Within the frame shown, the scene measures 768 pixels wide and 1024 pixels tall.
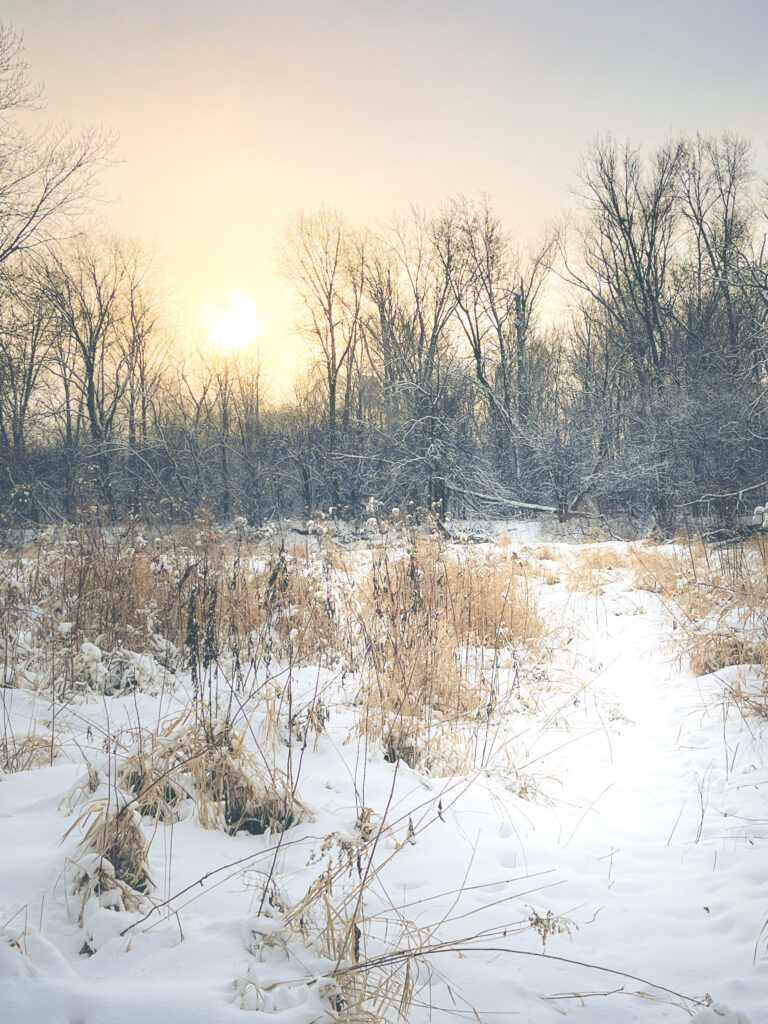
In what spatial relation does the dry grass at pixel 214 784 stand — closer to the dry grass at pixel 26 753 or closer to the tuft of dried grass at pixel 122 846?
the tuft of dried grass at pixel 122 846

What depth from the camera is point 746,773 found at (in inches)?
115

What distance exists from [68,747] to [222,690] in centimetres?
105

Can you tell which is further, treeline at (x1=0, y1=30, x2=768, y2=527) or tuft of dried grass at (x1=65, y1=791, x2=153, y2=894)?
treeline at (x1=0, y1=30, x2=768, y2=527)

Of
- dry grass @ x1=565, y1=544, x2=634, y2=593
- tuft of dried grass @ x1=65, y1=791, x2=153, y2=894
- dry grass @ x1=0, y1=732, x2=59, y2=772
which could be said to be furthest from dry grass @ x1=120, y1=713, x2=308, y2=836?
dry grass @ x1=565, y1=544, x2=634, y2=593

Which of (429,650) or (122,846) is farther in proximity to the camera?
(429,650)

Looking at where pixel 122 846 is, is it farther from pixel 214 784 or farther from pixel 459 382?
pixel 459 382

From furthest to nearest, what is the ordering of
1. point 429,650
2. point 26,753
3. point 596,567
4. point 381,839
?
point 596,567, point 429,650, point 26,753, point 381,839

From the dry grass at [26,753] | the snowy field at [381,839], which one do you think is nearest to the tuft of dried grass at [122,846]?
the snowy field at [381,839]

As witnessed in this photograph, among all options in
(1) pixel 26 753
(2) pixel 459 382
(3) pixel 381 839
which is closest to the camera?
(3) pixel 381 839

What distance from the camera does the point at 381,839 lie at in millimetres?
2174

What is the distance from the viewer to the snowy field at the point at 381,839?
1.42m

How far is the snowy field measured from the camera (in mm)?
1422

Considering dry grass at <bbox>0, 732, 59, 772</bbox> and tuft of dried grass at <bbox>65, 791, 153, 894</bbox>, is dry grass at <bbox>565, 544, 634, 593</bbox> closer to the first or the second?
dry grass at <bbox>0, 732, 59, 772</bbox>

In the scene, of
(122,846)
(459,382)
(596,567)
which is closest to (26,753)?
(122,846)
